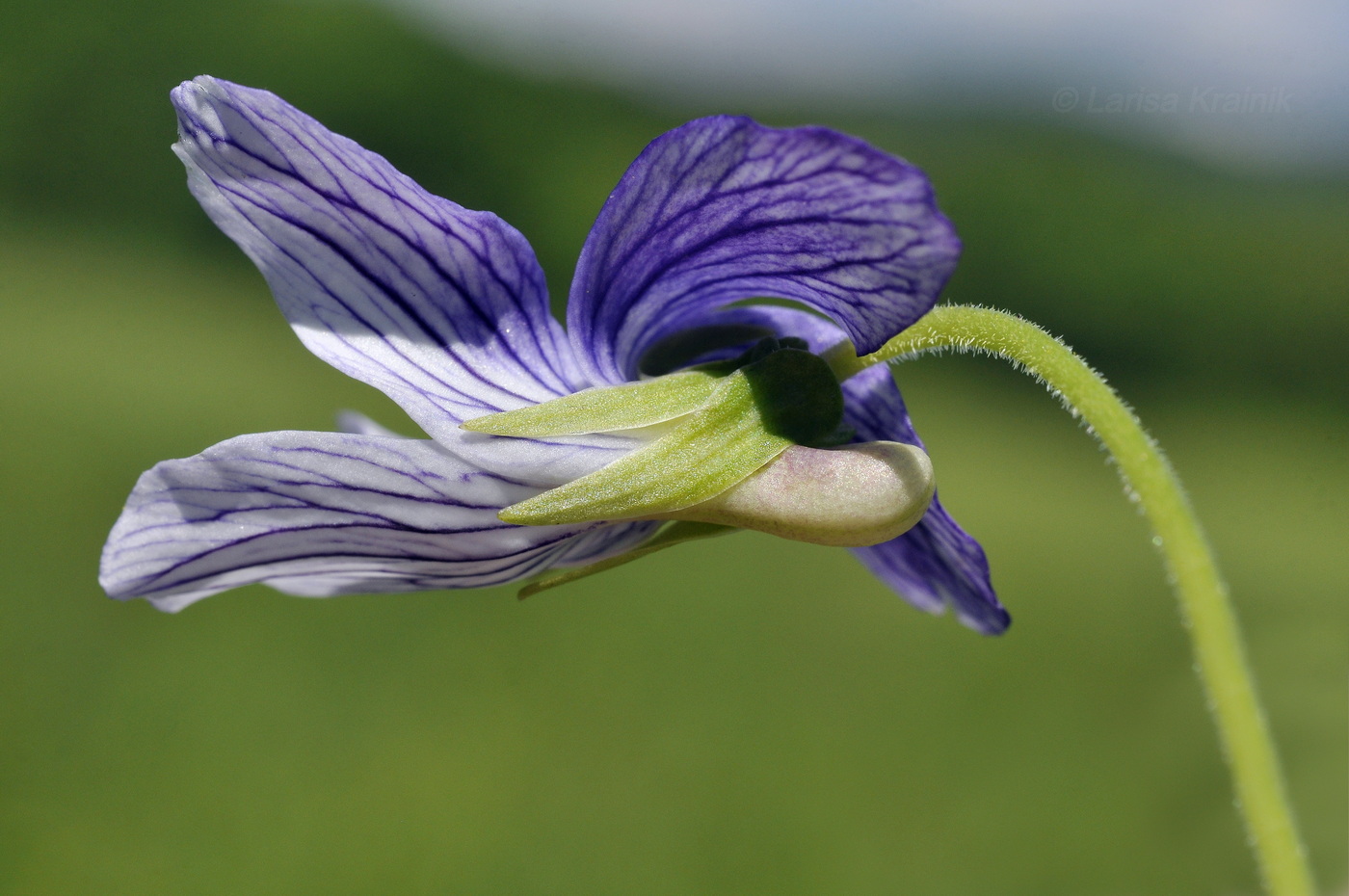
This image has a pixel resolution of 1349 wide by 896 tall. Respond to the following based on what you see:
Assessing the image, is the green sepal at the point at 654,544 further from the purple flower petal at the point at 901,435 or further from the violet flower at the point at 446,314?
the purple flower petal at the point at 901,435

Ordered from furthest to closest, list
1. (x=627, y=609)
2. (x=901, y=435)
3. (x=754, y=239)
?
(x=627, y=609) → (x=901, y=435) → (x=754, y=239)

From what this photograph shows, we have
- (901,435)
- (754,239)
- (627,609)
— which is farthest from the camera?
(627,609)

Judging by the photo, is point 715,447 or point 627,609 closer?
point 715,447

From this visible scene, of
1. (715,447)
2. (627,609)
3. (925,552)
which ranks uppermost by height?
(715,447)

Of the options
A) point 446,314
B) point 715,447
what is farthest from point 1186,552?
point 446,314

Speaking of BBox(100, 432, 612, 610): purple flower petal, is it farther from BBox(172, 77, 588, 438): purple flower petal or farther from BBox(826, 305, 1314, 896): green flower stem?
BBox(826, 305, 1314, 896): green flower stem

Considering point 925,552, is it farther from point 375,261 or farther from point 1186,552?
point 375,261

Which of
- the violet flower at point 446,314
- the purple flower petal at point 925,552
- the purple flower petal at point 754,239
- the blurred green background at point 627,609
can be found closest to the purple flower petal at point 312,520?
the violet flower at point 446,314

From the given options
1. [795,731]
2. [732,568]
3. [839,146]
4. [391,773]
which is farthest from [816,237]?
[732,568]
